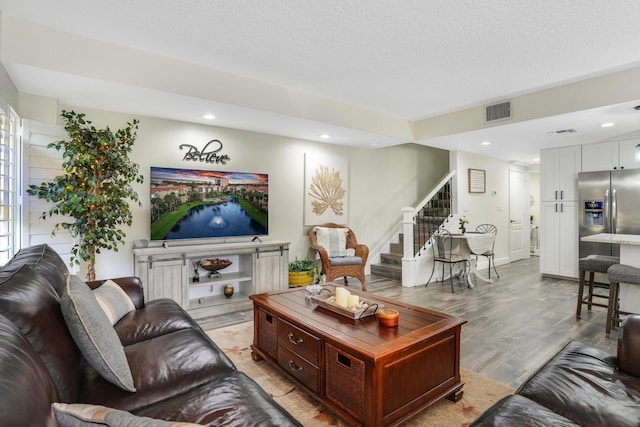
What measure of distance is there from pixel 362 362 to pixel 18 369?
1333 mm

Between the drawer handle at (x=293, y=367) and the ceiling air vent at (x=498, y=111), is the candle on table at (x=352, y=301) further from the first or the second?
the ceiling air vent at (x=498, y=111)

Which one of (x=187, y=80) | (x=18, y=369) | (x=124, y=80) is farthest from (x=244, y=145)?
(x=18, y=369)

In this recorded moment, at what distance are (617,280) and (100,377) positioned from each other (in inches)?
155

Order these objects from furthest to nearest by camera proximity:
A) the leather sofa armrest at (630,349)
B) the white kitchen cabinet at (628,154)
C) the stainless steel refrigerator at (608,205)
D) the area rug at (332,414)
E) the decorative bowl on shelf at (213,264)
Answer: the white kitchen cabinet at (628,154), the stainless steel refrigerator at (608,205), the decorative bowl on shelf at (213,264), the area rug at (332,414), the leather sofa armrest at (630,349)

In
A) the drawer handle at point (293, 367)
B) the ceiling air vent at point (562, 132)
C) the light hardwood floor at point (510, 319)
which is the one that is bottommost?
the light hardwood floor at point (510, 319)

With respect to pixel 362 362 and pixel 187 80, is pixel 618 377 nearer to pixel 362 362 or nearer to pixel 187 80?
pixel 362 362

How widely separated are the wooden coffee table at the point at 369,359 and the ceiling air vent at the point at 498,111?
3.14m

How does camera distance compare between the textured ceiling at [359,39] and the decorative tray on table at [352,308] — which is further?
the textured ceiling at [359,39]

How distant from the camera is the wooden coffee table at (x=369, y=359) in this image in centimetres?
167

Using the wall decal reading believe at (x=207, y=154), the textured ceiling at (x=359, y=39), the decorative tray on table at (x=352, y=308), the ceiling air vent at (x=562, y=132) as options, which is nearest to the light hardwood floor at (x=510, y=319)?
the decorative tray on table at (x=352, y=308)

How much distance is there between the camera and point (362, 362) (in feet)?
5.50

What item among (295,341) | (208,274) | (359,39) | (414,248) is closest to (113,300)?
(295,341)

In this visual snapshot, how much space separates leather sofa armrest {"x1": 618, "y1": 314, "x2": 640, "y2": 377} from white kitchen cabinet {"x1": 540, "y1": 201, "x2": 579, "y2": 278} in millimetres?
4612

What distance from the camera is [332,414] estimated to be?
1.93 meters
